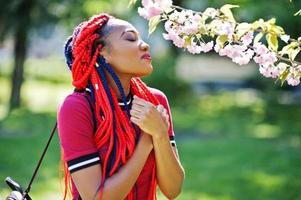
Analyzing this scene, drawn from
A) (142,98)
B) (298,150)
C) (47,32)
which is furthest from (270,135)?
(142,98)

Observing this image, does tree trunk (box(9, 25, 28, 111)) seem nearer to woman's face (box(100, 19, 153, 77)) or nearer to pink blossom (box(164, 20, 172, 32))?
woman's face (box(100, 19, 153, 77))

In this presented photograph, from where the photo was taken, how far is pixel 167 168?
3.26 meters

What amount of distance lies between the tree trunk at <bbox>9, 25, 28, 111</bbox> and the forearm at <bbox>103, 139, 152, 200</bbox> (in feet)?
46.6

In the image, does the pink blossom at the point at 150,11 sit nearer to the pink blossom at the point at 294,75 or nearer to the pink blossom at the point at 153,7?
the pink blossom at the point at 153,7

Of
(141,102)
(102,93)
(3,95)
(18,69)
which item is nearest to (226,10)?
(141,102)

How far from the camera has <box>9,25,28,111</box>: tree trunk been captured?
57.2 feet

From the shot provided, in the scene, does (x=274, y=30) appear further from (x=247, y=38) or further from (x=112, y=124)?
(x=112, y=124)

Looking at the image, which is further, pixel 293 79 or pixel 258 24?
pixel 293 79

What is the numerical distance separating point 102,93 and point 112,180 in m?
0.36

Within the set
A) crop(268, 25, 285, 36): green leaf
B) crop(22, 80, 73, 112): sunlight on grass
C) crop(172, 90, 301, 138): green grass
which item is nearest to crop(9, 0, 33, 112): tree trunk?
crop(22, 80, 73, 112): sunlight on grass

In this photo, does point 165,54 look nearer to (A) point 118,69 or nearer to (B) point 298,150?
(B) point 298,150

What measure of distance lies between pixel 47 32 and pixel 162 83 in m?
5.22

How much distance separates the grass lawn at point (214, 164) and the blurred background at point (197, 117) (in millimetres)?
14

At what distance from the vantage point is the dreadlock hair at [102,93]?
320 cm
